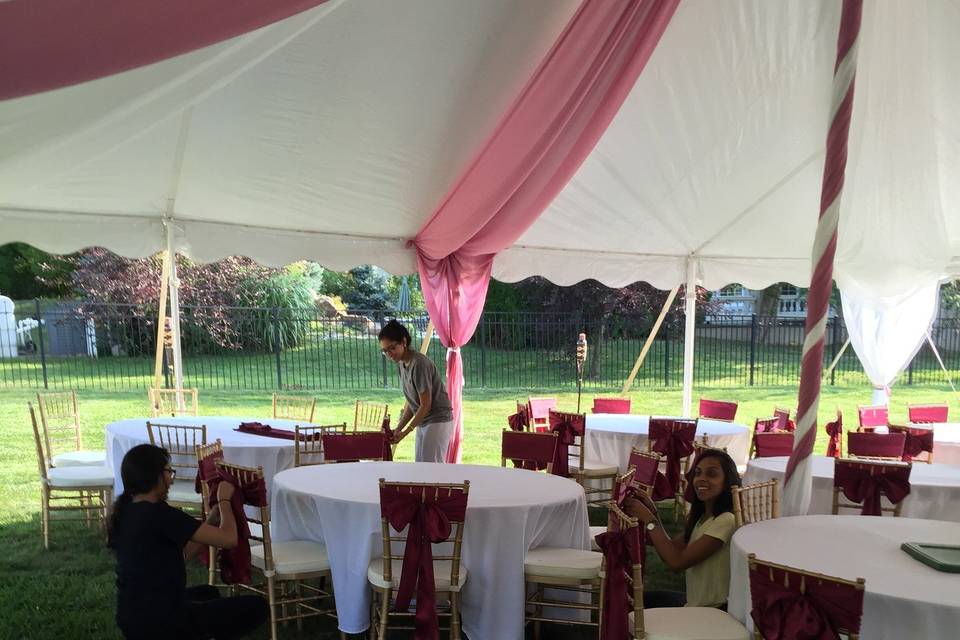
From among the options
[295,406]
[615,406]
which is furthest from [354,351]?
[615,406]

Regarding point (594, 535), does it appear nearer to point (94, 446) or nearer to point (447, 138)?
point (447, 138)

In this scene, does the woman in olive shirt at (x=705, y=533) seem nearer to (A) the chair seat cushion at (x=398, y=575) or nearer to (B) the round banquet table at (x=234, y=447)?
(A) the chair seat cushion at (x=398, y=575)

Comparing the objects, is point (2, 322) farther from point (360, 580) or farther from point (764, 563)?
point (764, 563)

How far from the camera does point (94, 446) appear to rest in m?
9.62

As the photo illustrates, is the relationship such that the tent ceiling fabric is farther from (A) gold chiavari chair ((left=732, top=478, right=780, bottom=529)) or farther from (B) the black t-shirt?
(A) gold chiavari chair ((left=732, top=478, right=780, bottom=529))

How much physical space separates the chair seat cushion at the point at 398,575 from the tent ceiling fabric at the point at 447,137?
2.39 m

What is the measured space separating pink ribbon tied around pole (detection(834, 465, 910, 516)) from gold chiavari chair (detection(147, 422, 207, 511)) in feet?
13.4

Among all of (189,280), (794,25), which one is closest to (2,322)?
(189,280)

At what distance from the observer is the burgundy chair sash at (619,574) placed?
9.71 feet

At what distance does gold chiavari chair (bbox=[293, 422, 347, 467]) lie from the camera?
17.0 feet

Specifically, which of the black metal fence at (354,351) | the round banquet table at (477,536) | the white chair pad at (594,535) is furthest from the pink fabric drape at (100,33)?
the black metal fence at (354,351)

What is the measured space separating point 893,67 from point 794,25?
65 centimetres

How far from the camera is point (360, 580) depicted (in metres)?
3.71

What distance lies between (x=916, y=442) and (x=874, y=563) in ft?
12.6
